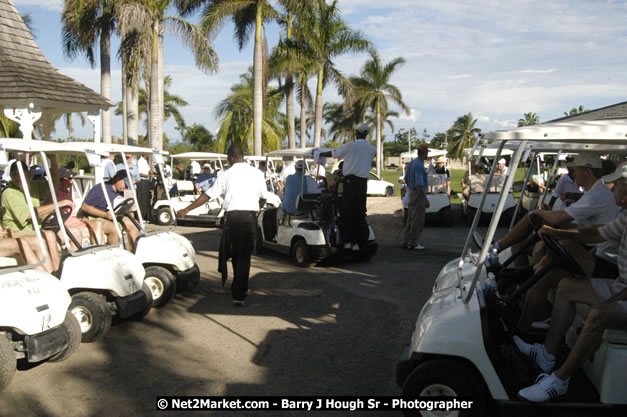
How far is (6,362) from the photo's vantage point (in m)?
4.20

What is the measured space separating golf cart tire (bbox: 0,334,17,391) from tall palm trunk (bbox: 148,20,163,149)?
17.5 metres

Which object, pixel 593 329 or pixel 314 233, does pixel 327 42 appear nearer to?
pixel 314 233

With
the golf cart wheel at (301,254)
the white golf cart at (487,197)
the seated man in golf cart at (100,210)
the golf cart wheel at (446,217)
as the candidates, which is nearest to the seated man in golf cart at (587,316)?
the seated man in golf cart at (100,210)

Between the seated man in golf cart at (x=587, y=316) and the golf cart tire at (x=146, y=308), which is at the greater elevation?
the seated man in golf cart at (x=587, y=316)

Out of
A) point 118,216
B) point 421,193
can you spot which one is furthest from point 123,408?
point 421,193

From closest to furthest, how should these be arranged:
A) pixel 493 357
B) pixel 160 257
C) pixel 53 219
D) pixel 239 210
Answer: pixel 493 357
pixel 53 219
pixel 239 210
pixel 160 257

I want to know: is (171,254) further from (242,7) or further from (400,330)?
(242,7)

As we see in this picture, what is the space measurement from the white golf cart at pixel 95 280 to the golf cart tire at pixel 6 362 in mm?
1146

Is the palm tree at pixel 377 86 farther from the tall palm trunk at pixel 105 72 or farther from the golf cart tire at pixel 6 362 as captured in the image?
the golf cart tire at pixel 6 362

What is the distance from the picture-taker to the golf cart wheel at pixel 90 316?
17.7 feet

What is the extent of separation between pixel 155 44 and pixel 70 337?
59.5 ft

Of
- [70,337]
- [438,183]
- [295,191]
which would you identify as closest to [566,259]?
[70,337]

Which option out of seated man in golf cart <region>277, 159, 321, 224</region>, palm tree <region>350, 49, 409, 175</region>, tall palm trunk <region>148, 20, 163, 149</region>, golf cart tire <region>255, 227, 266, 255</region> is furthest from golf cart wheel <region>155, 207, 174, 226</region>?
palm tree <region>350, 49, 409, 175</region>

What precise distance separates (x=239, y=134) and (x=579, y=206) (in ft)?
131
